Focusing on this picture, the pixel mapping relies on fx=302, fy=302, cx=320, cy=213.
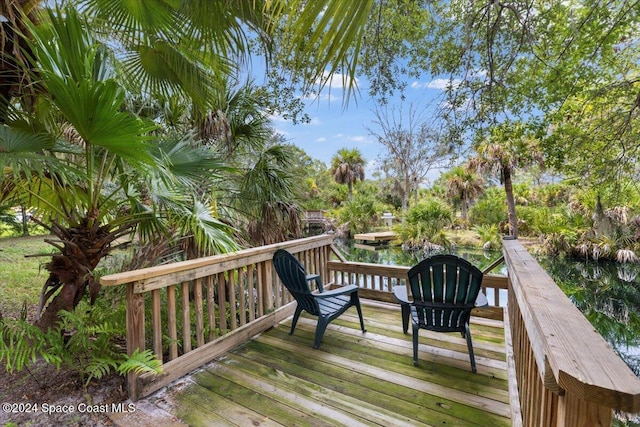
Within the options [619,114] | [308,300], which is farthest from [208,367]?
[619,114]

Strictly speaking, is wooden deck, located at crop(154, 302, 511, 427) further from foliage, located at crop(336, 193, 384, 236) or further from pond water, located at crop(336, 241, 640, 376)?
foliage, located at crop(336, 193, 384, 236)

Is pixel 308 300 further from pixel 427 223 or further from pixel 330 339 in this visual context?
pixel 427 223

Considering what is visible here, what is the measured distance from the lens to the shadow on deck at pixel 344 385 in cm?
191

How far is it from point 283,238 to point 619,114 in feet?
15.8

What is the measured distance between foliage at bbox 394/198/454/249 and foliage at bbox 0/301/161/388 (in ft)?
40.0

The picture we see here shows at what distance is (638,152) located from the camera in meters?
4.24

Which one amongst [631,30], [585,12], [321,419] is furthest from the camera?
[631,30]

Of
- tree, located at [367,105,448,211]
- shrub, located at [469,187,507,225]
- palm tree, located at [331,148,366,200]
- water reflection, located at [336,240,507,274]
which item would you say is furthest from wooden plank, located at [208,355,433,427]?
palm tree, located at [331,148,366,200]

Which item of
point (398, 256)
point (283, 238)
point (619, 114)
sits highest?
point (619, 114)

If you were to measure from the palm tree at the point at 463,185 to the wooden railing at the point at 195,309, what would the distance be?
13230 mm

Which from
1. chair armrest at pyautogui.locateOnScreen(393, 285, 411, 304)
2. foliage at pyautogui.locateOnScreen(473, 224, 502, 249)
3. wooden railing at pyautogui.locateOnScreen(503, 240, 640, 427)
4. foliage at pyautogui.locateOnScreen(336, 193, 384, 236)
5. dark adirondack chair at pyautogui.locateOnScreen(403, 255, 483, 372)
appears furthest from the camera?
foliage at pyautogui.locateOnScreen(336, 193, 384, 236)

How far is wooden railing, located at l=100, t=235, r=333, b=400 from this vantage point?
6.85ft

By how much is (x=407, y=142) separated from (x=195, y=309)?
15.9 metres

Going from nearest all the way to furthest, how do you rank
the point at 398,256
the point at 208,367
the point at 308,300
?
1. the point at 208,367
2. the point at 308,300
3. the point at 398,256
